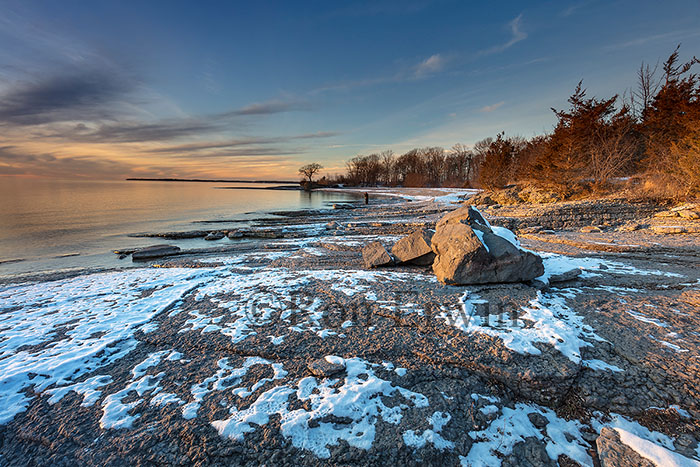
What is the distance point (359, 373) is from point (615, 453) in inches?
98.4

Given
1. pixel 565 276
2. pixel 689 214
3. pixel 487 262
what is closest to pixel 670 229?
pixel 689 214

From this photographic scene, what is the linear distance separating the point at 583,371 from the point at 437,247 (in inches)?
145

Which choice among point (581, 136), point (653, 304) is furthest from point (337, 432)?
point (581, 136)

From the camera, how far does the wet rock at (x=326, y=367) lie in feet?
11.6

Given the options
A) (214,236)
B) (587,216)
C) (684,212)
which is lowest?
(214,236)

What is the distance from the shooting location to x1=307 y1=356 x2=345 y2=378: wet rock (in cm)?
352

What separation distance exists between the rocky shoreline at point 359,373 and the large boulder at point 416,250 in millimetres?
948

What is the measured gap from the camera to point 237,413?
2.98 metres

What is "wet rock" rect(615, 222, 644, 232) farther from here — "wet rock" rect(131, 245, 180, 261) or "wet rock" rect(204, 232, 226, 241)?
"wet rock" rect(204, 232, 226, 241)

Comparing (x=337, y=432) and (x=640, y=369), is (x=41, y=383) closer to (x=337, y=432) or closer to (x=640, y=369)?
(x=337, y=432)

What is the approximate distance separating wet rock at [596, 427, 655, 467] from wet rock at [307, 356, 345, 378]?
2632 millimetres

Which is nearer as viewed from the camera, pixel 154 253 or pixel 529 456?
pixel 529 456

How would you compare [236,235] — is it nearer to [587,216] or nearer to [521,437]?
[521,437]

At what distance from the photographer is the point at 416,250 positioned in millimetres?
7602
